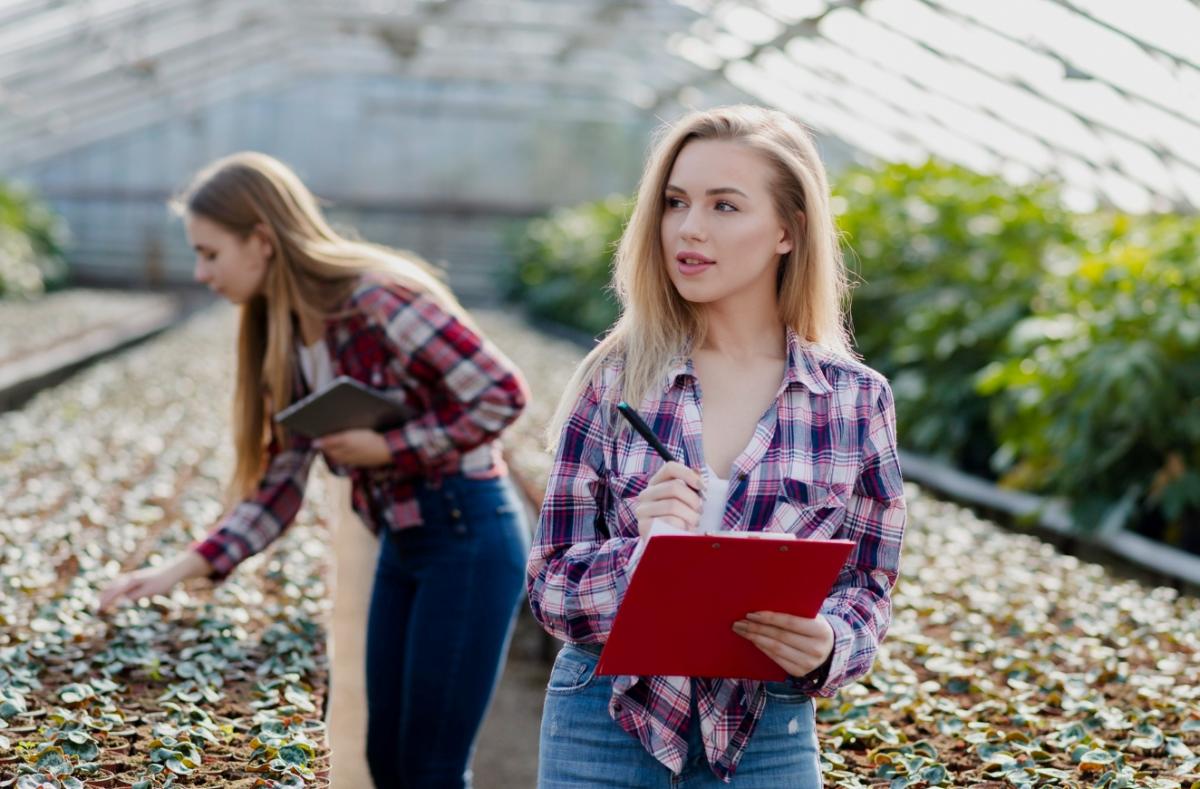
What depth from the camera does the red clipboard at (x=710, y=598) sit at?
1.54m

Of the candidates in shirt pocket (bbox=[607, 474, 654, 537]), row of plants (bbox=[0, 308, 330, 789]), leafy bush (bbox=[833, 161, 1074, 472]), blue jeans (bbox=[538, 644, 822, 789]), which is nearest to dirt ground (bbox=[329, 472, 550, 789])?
row of plants (bbox=[0, 308, 330, 789])

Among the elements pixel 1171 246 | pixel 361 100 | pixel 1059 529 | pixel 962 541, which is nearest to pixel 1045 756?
pixel 962 541

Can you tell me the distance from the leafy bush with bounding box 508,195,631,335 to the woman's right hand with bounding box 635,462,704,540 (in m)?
11.9

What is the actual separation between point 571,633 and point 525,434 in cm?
583

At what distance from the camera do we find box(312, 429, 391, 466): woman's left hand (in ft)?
9.60

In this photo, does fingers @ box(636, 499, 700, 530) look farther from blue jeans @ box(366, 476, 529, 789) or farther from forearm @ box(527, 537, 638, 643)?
blue jeans @ box(366, 476, 529, 789)

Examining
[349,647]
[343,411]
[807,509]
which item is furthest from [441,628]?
[807,509]

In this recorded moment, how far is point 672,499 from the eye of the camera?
1.62 metres

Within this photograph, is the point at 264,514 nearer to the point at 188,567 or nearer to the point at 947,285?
the point at 188,567

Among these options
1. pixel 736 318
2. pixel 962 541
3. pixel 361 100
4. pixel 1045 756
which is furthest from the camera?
pixel 361 100

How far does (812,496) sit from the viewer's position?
5.83ft

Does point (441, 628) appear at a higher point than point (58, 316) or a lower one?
higher

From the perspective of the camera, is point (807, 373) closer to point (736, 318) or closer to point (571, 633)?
point (736, 318)

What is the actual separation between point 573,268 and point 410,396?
1381 cm
